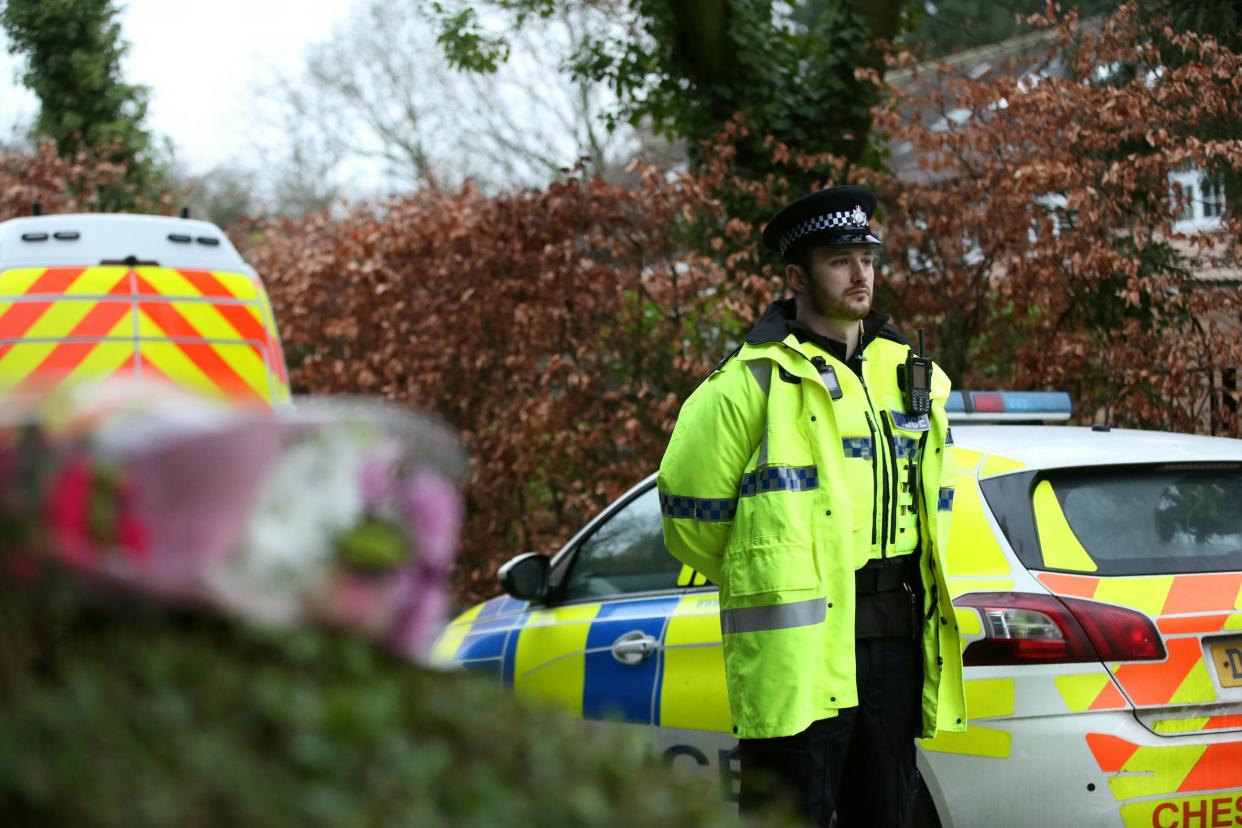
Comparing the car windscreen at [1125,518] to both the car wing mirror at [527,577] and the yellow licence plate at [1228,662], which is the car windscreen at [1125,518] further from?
the car wing mirror at [527,577]

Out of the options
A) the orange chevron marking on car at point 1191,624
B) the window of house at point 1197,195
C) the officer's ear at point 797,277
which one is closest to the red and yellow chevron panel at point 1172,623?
the orange chevron marking on car at point 1191,624

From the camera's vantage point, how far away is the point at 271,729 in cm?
123

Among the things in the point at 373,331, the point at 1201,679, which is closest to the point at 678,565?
the point at 1201,679

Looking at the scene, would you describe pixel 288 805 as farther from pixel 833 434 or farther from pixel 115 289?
pixel 115 289

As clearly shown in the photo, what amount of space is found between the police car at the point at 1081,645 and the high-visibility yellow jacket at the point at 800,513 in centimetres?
22

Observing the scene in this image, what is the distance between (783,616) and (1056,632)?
→ 81 centimetres

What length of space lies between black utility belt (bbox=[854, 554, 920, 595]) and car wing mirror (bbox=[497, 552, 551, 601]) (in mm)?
1660

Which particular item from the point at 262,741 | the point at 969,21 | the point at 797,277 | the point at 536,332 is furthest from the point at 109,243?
the point at 969,21

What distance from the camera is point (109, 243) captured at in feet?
22.9

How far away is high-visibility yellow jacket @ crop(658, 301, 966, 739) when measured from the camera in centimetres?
334

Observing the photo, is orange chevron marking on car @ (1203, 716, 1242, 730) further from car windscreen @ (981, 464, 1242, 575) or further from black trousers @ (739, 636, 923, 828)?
black trousers @ (739, 636, 923, 828)

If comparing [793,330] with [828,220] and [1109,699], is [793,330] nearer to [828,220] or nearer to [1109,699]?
[828,220]

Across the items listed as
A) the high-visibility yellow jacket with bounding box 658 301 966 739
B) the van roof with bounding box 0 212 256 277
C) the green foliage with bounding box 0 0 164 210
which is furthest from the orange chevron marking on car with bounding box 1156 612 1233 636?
the green foliage with bounding box 0 0 164 210

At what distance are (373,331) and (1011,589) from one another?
665 centimetres
